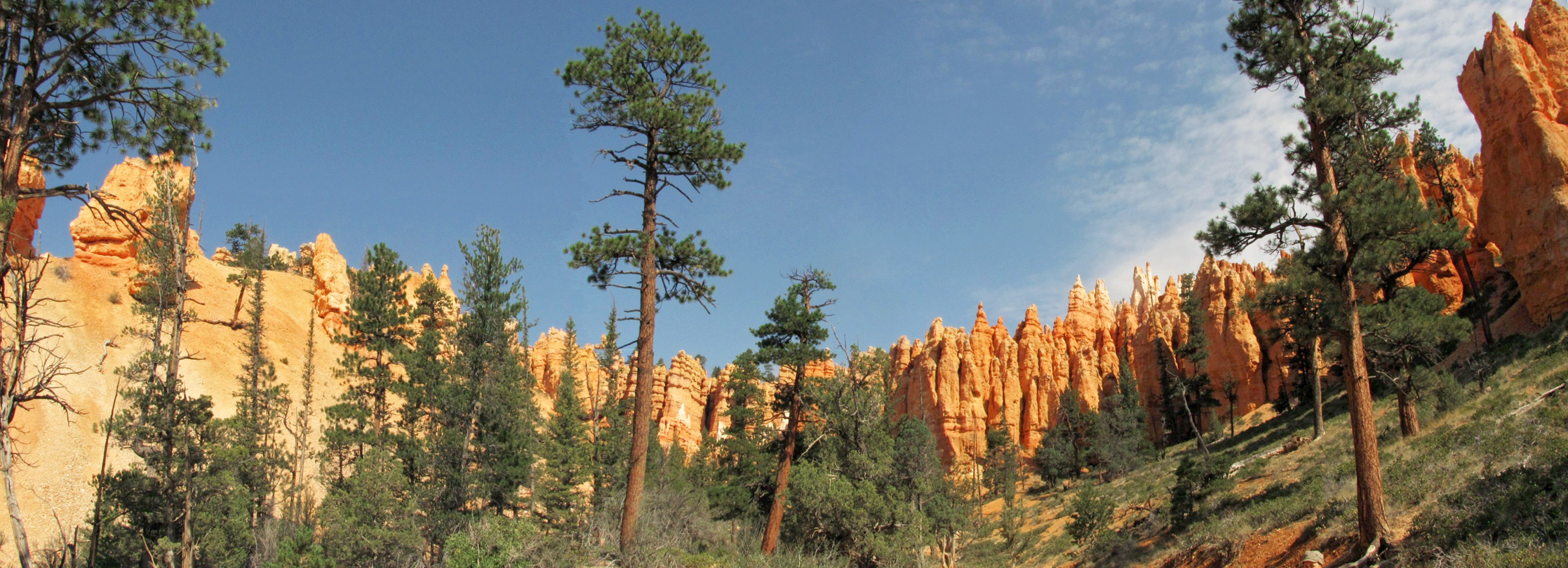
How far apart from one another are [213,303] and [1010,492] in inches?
2118

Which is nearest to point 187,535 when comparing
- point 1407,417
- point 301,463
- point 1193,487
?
point 1193,487

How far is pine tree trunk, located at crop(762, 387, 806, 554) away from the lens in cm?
2017

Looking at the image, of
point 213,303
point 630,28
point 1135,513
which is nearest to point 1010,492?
point 1135,513

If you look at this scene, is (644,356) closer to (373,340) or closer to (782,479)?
(782,479)

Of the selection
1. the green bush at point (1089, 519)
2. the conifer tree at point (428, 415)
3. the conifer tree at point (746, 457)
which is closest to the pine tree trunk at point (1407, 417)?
the green bush at point (1089, 519)

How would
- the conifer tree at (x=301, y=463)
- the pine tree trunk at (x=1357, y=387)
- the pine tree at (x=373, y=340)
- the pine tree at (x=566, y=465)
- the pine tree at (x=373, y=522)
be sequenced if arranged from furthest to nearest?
the conifer tree at (x=301, y=463), the pine tree at (x=566, y=465), the pine tree at (x=373, y=340), the pine tree at (x=373, y=522), the pine tree trunk at (x=1357, y=387)

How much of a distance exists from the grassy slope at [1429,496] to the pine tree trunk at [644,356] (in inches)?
444

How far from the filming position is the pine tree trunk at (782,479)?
2017cm

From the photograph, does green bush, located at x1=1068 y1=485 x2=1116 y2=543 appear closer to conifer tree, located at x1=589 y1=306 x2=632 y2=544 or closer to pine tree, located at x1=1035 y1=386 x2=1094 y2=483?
conifer tree, located at x1=589 y1=306 x2=632 y2=544

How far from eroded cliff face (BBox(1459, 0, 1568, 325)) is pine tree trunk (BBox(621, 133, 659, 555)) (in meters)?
30.6

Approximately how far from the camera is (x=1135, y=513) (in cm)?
2612

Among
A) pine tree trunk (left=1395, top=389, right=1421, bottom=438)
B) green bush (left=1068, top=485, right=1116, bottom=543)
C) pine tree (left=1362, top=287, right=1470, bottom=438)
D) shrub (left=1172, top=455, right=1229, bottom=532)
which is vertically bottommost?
green bush (left=1068, top=485, right=1116, bottom=543)

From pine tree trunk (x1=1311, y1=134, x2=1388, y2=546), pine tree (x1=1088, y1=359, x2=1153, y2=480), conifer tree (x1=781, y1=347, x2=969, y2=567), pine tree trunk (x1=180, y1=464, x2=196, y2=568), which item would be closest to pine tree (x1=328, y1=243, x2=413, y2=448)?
pine tree trunk (x1=180, y1=464, x2=196, y2=568)

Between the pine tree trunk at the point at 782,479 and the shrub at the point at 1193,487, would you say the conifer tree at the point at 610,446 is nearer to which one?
the pine tree trunk at the point at 782,479
